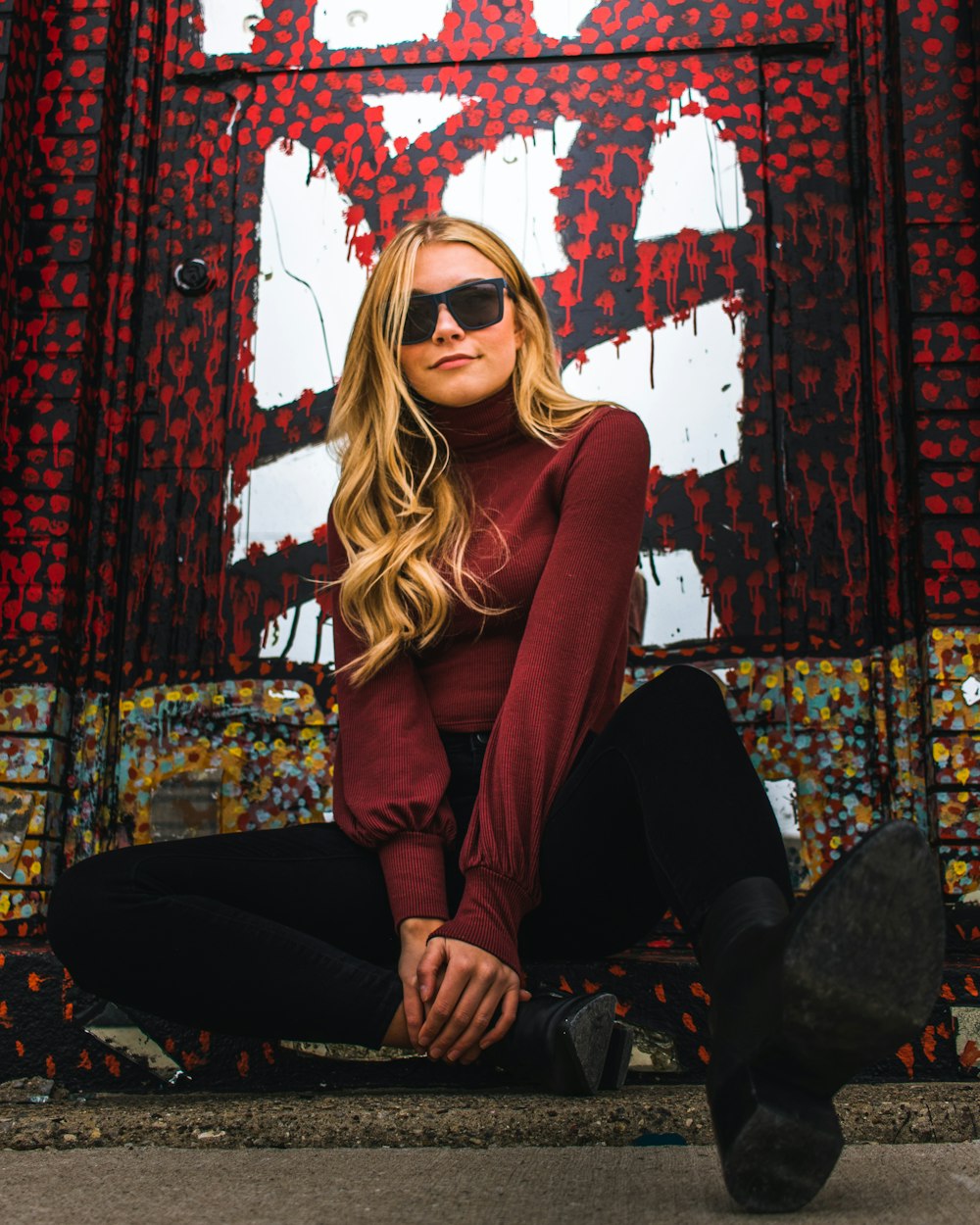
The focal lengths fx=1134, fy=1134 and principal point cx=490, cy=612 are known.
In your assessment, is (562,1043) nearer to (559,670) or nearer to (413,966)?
(413,966)

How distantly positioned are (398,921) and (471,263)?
4.00ft

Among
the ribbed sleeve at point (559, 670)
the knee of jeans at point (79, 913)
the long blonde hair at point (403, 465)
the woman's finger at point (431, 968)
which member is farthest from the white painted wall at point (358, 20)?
the woman's finger at point (431, 968)

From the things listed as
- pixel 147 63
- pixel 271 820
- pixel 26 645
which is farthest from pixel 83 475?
pixel 147 63

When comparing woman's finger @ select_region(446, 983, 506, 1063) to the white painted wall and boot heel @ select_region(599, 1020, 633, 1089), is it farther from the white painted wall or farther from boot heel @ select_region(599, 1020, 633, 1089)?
the white painted wall

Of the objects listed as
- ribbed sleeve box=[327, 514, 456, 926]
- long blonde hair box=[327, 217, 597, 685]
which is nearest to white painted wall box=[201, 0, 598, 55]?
long blonde hair box=[327, 217, 597, 685]

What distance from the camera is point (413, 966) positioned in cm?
155

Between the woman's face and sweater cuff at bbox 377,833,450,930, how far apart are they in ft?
2.83

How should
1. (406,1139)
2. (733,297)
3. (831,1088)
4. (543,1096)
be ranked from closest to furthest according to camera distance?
(831,1088), (406,1139), (543,1096), (733,297)

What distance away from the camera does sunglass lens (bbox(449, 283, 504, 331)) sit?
2.10 meters

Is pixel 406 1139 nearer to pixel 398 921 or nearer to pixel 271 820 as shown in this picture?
pixel 398 921

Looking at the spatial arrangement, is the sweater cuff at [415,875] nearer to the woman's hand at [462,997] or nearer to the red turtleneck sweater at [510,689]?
the red turtleneck sweater at [510,689]

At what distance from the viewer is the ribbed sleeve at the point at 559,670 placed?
154cm

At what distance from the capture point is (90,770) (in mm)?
2602

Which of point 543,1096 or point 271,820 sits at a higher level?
point 271,820
